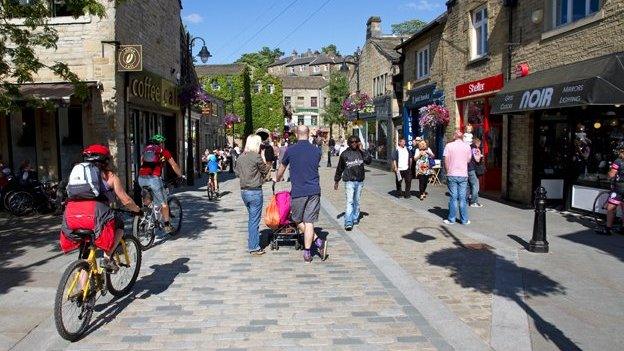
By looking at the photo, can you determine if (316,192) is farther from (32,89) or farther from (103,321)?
(32,89)

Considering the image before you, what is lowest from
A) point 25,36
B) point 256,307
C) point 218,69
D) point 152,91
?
point 256,307

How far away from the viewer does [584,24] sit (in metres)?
10.6

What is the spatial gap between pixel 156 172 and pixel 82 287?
4502 mm

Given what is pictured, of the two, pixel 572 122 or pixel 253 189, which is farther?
pixel 572 122

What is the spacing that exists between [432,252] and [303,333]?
377cm

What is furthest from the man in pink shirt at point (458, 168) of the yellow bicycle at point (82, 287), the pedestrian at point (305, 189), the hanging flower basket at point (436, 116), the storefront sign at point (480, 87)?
the hanging flower basket at point (436, 116)

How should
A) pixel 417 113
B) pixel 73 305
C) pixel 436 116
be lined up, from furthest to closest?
pixel 417 113
pixel 436 116
pixel 73 305

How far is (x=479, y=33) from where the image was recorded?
642 inches

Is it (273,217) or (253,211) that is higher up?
(253,211)

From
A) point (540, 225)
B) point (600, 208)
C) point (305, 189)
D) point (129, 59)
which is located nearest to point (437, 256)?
point (540, 225)

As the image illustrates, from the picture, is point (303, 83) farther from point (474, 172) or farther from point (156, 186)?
point (156, 186)

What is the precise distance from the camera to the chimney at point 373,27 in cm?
3325

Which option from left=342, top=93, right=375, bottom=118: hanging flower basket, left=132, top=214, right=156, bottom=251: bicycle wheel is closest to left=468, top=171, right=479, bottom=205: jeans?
left=132, top=214, right=156, bottom=251: bicycle wheel

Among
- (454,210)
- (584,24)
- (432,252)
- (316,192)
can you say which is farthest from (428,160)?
(316,192)
